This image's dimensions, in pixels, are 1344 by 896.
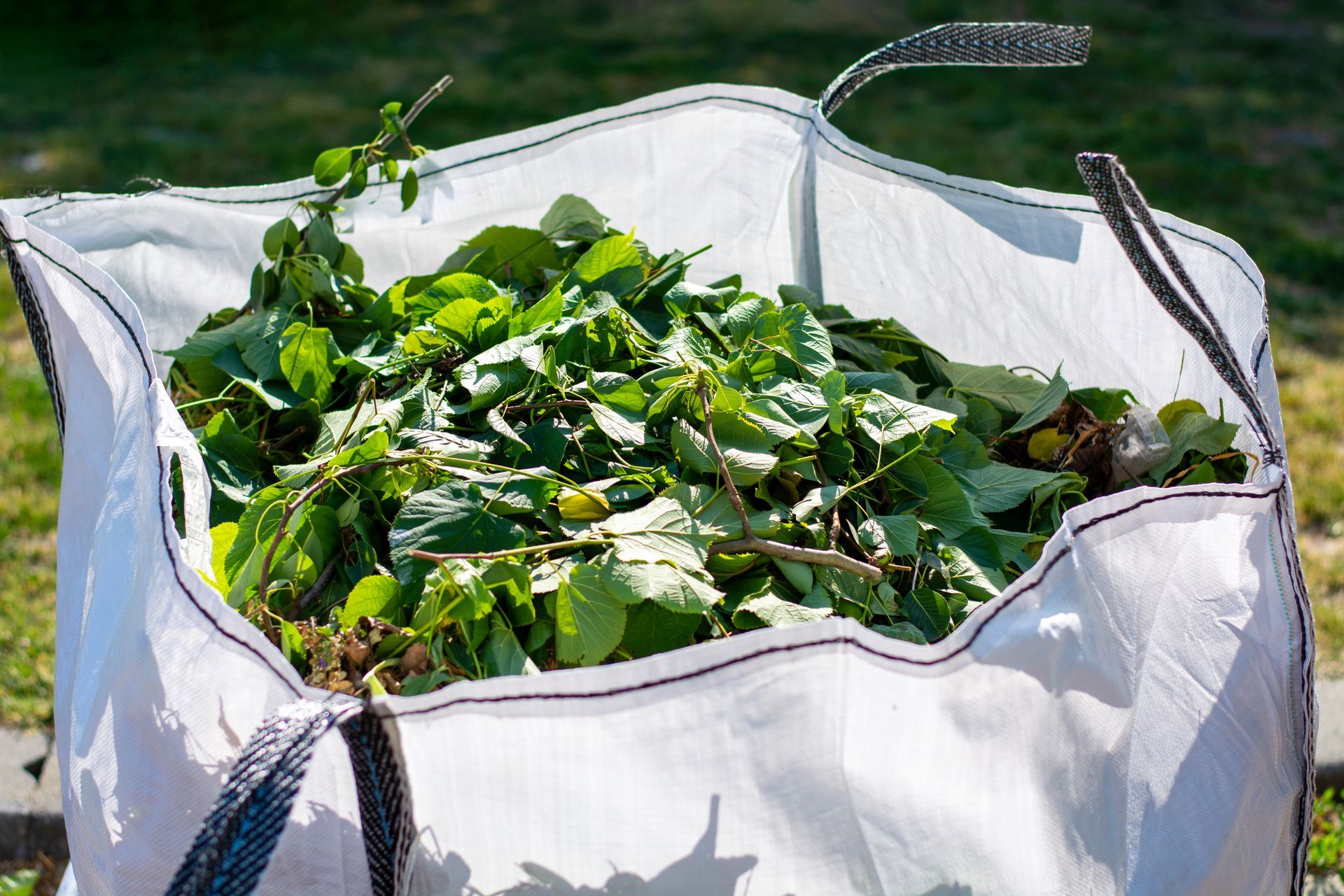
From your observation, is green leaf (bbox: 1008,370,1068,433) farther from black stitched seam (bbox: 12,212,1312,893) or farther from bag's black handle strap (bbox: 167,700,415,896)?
bag's black handle strap (bbox: 167,700,415,896)

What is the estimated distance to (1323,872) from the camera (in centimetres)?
137

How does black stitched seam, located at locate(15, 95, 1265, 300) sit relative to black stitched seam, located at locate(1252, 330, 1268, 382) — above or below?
above

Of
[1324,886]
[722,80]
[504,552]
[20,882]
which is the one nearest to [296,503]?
[504,552]

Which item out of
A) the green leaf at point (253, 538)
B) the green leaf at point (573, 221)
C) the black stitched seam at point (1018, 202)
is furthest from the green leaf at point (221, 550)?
the black stitched seam at point (1018, 202)

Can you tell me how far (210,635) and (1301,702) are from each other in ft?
2.38

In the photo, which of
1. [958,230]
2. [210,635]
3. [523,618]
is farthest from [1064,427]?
[210,635]

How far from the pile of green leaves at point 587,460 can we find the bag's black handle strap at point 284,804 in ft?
0.48

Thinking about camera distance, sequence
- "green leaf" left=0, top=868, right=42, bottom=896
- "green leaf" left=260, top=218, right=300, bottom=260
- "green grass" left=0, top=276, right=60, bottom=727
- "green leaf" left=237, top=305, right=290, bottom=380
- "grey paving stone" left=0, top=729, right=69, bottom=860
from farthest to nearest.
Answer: "green grass" left=0, top=276, right=60, bottom=727, "grey paving stone" left=0, top=729, right=69, bottom=860, "green leaf" left=0, top=868, right=42, bottom=896, "green leaf" left=260, top=218, right=300, bottom=260, "green leaf" left=237, top=305, right=290, bottom=380

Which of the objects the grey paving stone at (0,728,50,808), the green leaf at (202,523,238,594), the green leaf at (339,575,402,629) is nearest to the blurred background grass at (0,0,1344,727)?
the grey paving stone at (0,728,50,808)

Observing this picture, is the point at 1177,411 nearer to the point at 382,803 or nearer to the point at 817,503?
the point at 817,503

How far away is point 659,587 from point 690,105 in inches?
30.9

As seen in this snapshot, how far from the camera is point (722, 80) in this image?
402cm

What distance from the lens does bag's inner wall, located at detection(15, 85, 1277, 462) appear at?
3.76 feet

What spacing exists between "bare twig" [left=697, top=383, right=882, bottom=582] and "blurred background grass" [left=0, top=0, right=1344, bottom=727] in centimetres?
145
